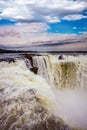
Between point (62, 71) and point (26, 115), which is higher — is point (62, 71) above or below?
below

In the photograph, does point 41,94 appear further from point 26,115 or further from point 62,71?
point 62,71

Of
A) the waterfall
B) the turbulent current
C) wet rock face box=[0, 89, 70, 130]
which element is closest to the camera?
wet rock face box=[0, 89, 70, 130]

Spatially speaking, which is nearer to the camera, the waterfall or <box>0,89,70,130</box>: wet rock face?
<box>0,89,70,130</box>: wet rock face

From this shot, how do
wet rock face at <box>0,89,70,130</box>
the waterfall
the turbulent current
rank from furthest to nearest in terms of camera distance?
the waterfall, the turbulent current, wet rock face at <box>0,89,70,130</box>

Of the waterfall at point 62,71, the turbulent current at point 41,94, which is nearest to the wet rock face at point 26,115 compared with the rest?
the turbulent current at point 41,94

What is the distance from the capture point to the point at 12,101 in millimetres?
5801

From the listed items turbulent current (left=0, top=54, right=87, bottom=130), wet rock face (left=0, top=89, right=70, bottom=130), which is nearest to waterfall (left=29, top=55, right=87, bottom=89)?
turbulent current (left=0, top=54, right=87, bottom=130)

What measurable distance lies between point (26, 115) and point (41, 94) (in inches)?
49.9

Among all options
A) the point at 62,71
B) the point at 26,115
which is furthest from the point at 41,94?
the point at 62,71

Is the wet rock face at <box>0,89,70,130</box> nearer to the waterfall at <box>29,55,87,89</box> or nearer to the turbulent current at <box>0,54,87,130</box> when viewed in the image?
the turbulent current at <box>0,54,87,130</box>

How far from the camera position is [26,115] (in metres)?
5.23

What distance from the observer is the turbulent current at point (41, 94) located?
5090mm

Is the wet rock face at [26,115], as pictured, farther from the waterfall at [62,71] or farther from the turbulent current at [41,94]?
the waterfall at [62,71]

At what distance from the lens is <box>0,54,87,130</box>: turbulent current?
5090mm
